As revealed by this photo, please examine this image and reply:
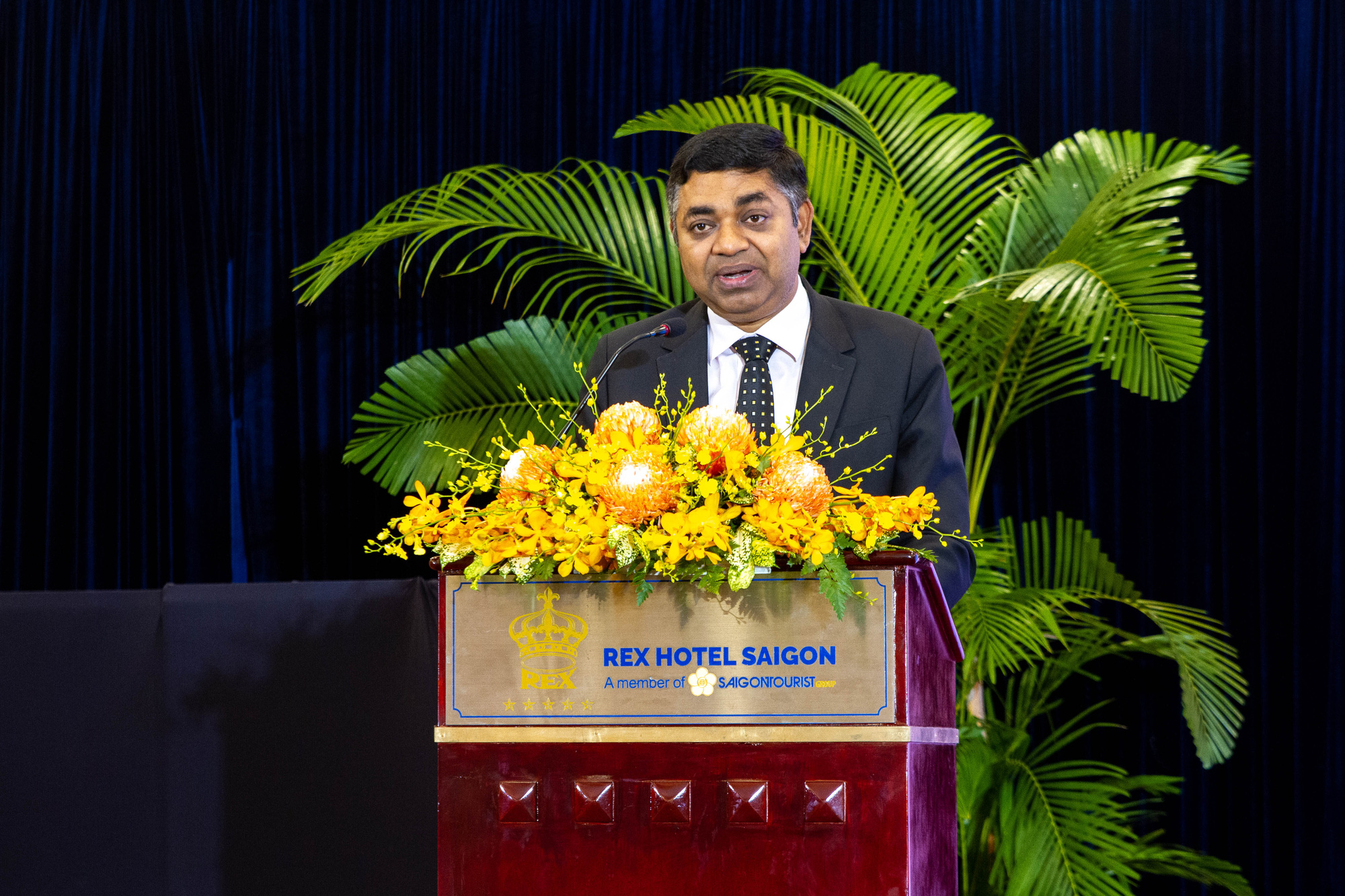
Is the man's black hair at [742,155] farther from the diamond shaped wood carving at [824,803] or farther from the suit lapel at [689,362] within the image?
the diamond shaped wood carving at [824,803]

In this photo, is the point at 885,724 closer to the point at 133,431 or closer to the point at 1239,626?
the point at 1239,626

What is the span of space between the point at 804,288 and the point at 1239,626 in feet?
8.24

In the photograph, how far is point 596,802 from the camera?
5.05 feet

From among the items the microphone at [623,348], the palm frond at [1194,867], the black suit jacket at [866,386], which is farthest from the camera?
the palm frond at [1194,867]

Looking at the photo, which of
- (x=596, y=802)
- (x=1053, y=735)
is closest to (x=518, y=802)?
(x=596, y=802)

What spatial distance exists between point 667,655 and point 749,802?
0.61 ft

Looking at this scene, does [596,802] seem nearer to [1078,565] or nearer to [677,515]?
[677,515]

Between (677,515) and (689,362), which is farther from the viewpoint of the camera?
(689,362)

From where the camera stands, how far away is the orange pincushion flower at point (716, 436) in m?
1.52

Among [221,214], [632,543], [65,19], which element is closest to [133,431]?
[221,214]

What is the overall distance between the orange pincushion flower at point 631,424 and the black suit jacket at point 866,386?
1.28 ft

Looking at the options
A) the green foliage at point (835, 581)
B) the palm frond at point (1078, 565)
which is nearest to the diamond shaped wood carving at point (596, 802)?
the green foliage at point (835, 581)

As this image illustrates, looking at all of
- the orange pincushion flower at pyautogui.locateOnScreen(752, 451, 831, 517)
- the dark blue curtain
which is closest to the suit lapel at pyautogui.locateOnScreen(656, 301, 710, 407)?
the orange pincushion flower at pyautogui.locateOnScreen(752, 451, 831, 517)

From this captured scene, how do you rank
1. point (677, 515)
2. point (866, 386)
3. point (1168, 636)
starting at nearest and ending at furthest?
point (677, 515) < point (866, 386) < point (1168, 636)
